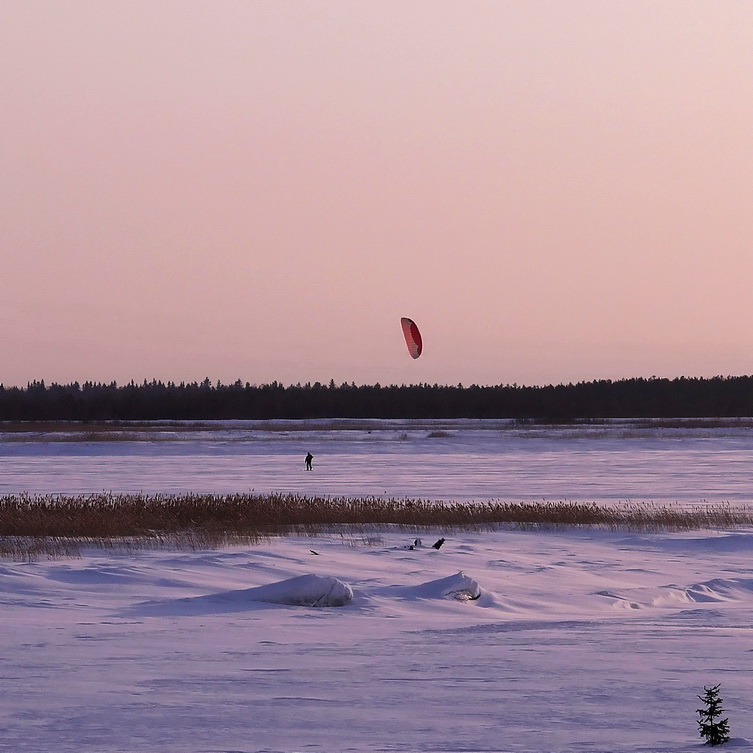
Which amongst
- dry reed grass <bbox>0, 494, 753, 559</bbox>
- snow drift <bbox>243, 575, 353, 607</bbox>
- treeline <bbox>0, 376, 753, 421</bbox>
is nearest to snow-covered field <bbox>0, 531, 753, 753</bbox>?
snow drift <bbox>243, 575, 353, 607</bbox>

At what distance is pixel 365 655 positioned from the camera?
28.5 ft

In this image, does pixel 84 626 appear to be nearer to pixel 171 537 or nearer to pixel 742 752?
pixel 742 752

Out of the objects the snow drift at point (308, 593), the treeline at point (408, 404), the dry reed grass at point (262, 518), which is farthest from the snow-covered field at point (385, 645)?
the treeline at point (408, 404)

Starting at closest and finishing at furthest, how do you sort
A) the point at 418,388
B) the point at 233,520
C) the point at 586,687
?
the point at 586,687 → the point at 233,520 → the point at 418,388

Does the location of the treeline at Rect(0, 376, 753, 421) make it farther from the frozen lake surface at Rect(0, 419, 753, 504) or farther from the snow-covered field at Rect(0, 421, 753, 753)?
the snow-covered field at Rect(0, 421, 753, 753)

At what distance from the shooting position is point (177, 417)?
13312 centimetres

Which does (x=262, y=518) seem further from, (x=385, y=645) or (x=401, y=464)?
(x=401, y=464)

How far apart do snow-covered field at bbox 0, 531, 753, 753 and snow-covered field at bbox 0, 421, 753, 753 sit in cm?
2

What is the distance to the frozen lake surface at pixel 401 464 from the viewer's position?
98.1 ft

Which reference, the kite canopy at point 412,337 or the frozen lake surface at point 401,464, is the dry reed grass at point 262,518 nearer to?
the frozen lake surface at point 401,464

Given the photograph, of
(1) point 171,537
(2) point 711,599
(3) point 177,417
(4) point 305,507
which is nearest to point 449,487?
(4) point 305,507

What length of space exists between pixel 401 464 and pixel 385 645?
32.8m

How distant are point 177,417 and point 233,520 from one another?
11420 centimetres

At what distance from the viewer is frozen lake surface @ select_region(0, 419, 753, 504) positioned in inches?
1177
